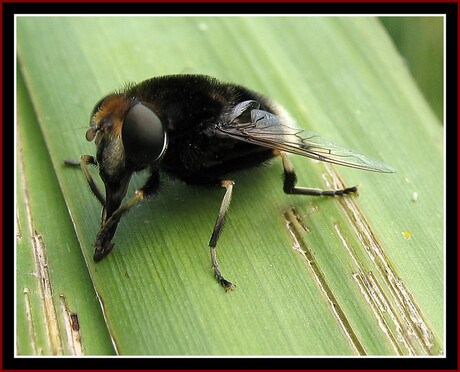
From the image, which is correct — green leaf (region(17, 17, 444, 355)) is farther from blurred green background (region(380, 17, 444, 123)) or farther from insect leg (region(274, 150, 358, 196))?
blurred green background (region(380, 17, 444, 123))

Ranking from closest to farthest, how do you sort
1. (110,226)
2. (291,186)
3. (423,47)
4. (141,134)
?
1. (141,134)
2. (110,226)
3. (291,186)
4. (423,47)

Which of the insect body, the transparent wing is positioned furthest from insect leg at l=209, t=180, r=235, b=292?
the transparent wing

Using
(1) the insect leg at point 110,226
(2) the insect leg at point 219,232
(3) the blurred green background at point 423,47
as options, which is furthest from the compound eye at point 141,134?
(3) the blurred green background at point 423,47

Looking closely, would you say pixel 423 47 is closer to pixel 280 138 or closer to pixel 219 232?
pixel 280 138

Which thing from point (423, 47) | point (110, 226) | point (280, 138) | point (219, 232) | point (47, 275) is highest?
point (423, 47)

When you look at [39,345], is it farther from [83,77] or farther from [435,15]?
[435,15]

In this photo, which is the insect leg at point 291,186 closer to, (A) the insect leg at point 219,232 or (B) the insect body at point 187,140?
(B) the insect body at point 187,140

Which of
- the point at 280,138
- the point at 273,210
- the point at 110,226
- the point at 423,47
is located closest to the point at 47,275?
the point at 110,226
